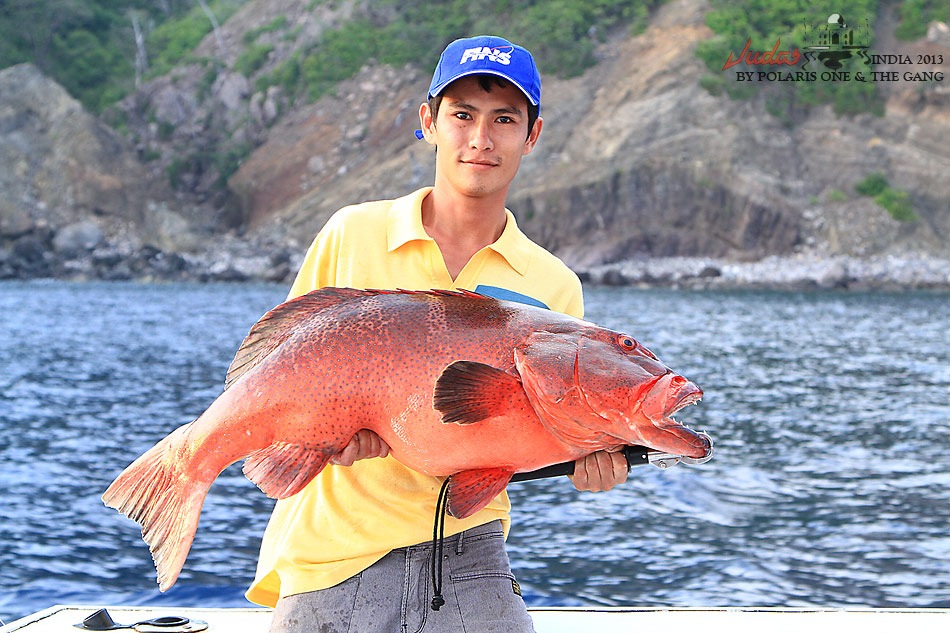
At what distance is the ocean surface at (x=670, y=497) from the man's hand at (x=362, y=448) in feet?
21.3

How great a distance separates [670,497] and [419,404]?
1049cm

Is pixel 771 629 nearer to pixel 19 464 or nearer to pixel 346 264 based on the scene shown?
pixel 346 264

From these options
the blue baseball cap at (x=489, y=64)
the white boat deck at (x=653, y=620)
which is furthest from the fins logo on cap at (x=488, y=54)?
the white boat deck at (x=653, y=620)

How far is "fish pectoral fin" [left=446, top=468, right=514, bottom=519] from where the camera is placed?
3070mm

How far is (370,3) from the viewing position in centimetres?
7969

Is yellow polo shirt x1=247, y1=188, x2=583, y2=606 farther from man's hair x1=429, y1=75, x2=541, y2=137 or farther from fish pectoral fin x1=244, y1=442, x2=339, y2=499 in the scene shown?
fish pectoral fin x1=244, y1=442, x2=339, y2=499

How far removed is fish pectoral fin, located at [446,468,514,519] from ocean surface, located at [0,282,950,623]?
653cm

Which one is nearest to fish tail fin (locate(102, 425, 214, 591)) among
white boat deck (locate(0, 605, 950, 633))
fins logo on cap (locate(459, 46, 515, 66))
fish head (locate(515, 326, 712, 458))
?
fish head (locate(515, 326, 712, 458))

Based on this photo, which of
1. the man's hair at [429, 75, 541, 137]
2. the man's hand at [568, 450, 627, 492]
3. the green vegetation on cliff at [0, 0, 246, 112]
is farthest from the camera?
the green vegetation on cliff at [0, 0, 246, 112]

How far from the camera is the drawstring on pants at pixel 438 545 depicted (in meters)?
3.39

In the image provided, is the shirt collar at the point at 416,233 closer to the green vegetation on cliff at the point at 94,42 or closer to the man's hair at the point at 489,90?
the man's hair at the point at 489,90

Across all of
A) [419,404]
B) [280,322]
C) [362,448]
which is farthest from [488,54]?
[362,448]

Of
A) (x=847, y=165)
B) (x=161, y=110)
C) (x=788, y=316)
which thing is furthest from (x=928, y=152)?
(x=161, y=110)

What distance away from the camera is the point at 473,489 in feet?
10.2
